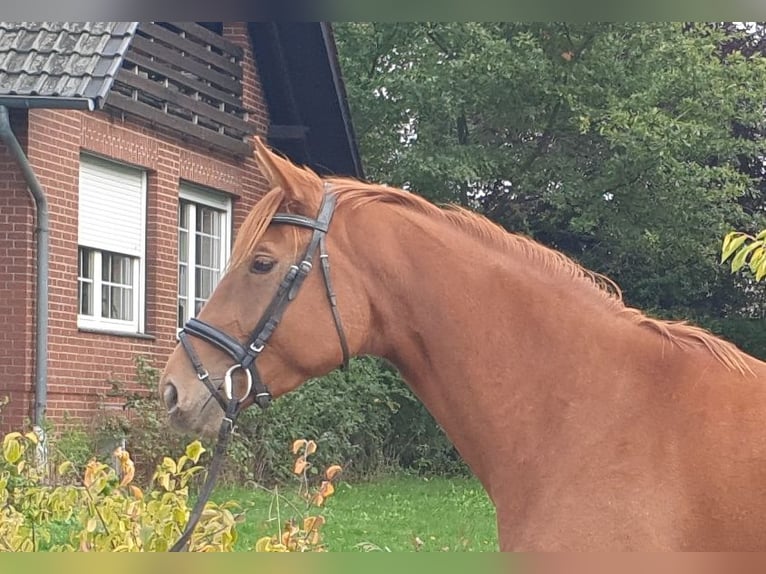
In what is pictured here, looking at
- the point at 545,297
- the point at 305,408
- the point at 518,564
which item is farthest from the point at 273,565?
the point at 305,408

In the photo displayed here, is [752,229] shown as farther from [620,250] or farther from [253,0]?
[253,0]

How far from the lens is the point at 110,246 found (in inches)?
363

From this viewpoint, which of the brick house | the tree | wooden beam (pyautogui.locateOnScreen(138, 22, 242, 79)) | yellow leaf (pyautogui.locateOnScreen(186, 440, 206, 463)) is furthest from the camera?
the tree

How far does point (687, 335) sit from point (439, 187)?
26.1 ft

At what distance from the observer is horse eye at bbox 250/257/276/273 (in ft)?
9.32

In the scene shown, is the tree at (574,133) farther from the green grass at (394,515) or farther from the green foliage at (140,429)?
the green foliage at (140,429)

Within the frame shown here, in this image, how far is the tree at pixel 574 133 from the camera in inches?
429

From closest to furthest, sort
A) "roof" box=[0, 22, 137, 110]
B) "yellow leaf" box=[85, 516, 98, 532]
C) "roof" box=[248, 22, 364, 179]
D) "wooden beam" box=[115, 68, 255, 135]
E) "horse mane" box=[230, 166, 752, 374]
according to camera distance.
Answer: "horse mane" box=[230, 166, 752, 374]
"yellow leaf" box=[85, 516, 98, 532]
"roof" box=[0, 22, 137, 110]
"wooden beam" box=[115, 68, 255, 135]
"roof" box=[248, 22, 364, 179]

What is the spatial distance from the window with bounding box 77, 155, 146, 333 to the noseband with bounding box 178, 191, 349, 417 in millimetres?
6188

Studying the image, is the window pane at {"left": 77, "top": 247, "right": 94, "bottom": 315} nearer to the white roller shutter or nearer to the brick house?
the brick house

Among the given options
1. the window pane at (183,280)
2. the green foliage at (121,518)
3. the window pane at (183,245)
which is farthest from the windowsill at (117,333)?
the green foliage at (121,518)

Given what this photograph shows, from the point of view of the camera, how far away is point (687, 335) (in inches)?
107

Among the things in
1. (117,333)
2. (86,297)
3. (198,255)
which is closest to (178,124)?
(198,255)

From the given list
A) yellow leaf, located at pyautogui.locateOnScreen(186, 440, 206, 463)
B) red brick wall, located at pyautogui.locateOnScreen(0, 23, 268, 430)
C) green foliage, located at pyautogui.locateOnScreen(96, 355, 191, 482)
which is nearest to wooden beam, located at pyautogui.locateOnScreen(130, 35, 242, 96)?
red brick wall, located at pyautogui.locateOnScreen(0, 23, 268, 430)
